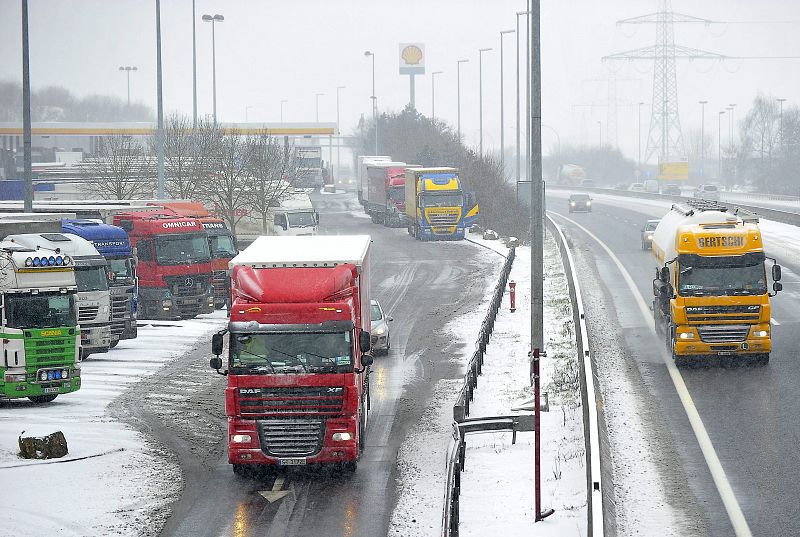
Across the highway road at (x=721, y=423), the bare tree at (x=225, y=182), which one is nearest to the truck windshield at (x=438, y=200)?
the bare tree at (x=225, y=182)

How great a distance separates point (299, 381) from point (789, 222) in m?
52.5

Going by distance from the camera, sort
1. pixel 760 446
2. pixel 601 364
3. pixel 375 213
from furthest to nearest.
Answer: pixel 375 213, pixel 601 364, pixel 760 446

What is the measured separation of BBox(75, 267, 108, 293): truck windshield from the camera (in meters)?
28.8

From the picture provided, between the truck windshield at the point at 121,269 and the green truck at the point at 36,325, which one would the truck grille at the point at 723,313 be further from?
the truck windshield at the point at 121,269

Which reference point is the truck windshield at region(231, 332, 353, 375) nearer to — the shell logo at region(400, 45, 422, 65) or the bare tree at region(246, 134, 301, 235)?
the bare tree at region(246, 134, 301, 235)

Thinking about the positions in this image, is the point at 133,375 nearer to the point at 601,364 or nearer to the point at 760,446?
the point at 601,364

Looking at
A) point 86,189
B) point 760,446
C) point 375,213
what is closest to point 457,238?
point 375,213

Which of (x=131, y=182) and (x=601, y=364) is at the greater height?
(x=131, y=182)

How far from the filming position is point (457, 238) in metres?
63.3

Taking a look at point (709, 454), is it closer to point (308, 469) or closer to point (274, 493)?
point (308, 469)

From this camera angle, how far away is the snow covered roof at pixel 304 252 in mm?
18484

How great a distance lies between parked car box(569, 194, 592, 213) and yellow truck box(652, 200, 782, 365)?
63953 mm

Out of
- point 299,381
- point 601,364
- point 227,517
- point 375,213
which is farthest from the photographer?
point 375,213

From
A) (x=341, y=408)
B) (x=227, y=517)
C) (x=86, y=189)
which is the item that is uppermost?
(x=86, y=189)
